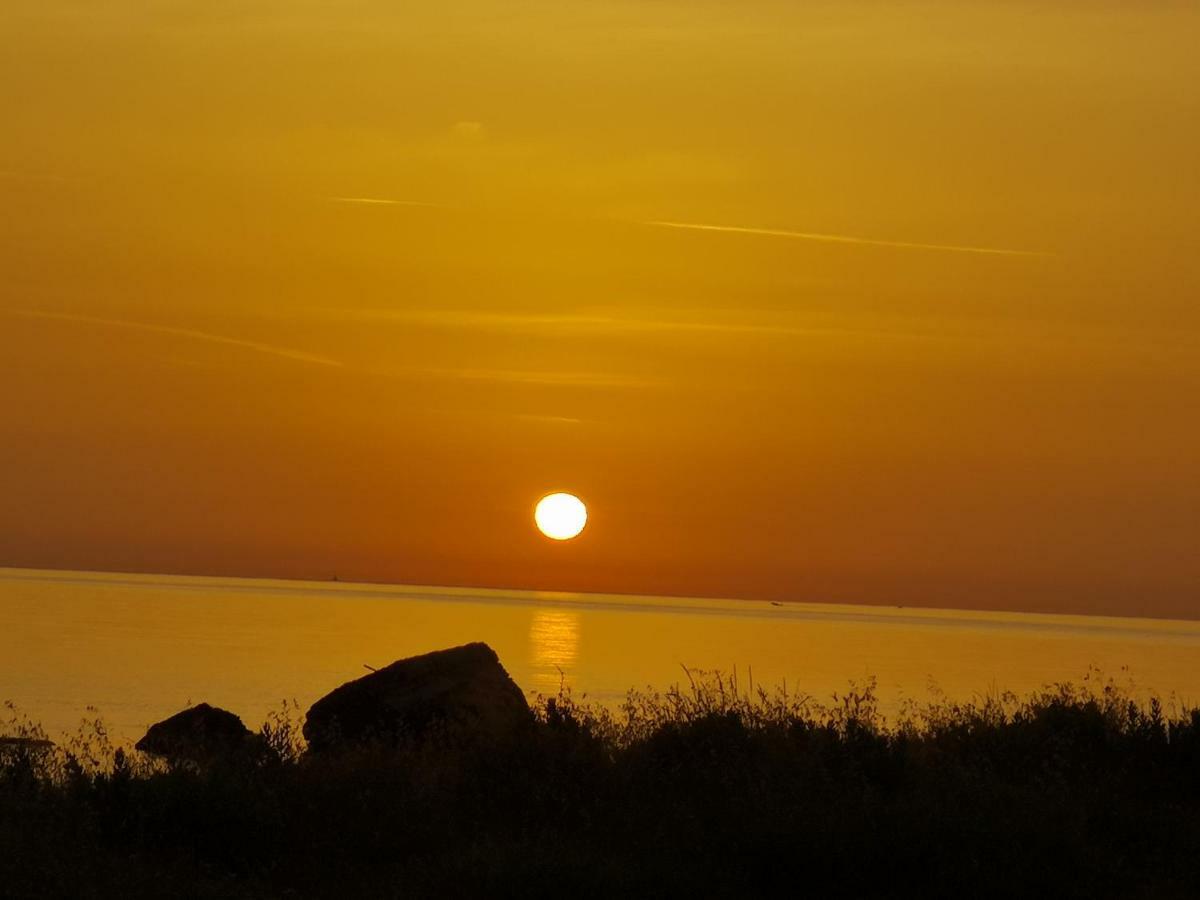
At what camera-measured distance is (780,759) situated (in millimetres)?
15758

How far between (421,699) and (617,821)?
7508mm

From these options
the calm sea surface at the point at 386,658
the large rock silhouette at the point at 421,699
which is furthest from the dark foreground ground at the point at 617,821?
the calm sea surface at the point at 386,658

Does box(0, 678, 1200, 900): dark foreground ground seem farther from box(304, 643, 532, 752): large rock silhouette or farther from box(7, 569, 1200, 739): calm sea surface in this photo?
box(7, 569, 1200, 739): calm sea surface

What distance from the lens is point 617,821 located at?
13.9 m

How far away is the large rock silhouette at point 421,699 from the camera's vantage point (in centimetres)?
2014

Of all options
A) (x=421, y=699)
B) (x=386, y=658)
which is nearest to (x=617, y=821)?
(x=421, y=699)

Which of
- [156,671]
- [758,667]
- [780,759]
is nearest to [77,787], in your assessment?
[780,759]

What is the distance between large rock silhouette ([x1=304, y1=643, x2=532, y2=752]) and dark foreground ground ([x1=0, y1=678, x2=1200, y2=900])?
9.70ft

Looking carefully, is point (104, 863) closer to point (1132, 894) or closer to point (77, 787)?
point (77, 787)

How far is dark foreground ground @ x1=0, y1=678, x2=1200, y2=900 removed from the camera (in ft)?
39.1

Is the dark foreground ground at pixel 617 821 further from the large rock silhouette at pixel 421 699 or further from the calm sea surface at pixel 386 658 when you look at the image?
the calm sea surface at pixel 386 658

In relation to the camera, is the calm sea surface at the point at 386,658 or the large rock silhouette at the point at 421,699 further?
the calm sea surface at the point at 386,658

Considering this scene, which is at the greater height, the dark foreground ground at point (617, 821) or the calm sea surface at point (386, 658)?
the calm sea surface at point (386, 658)

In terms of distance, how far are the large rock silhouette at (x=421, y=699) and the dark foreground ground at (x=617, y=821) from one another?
2.96 m
